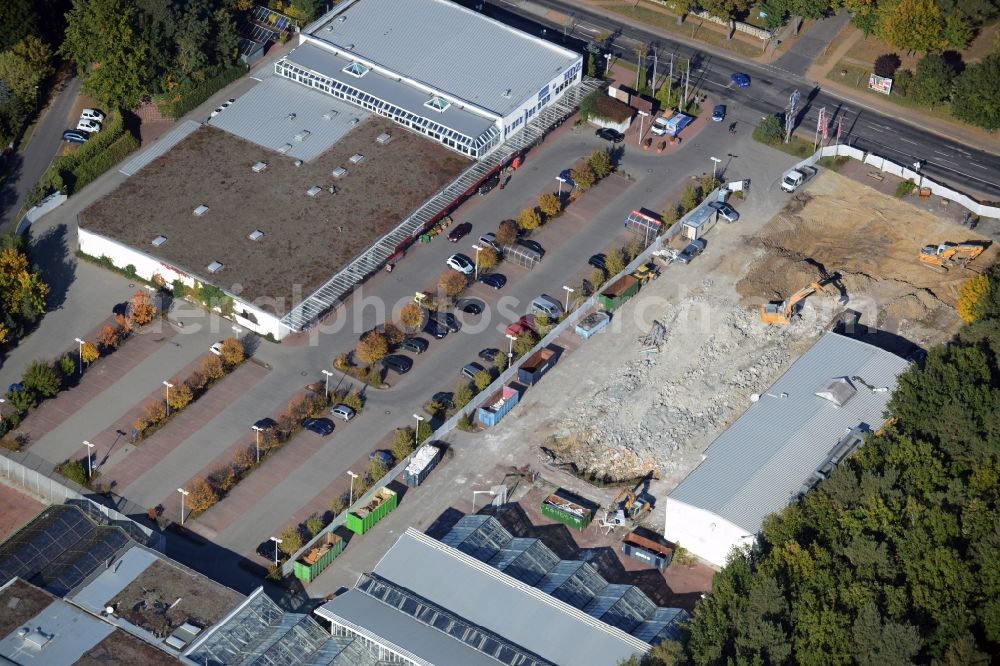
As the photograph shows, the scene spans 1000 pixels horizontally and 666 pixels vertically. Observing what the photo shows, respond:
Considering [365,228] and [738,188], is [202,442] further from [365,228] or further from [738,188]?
[738,188]

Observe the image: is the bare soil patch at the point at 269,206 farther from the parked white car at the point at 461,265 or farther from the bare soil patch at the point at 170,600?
the bare soil patch at the point at 170,600

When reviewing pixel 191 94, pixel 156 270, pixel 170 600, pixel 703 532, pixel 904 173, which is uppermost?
pixel 904 173

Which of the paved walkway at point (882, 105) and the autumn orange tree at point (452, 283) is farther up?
the paved walkway at point (882, 105)

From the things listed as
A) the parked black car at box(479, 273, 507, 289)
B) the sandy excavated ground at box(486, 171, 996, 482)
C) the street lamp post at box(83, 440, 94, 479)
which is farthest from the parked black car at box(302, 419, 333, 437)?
the parked black car at box(479, 273, 507, 289)

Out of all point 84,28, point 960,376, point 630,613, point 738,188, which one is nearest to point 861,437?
point 960,376

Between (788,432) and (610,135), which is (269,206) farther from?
(788,432)

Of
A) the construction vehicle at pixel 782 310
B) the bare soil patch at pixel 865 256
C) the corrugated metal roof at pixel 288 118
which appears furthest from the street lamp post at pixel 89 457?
the construction vehicle at pixel 782 310

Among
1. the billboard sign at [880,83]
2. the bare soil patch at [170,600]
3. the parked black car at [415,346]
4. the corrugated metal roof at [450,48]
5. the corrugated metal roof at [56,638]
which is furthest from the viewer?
the billboard sign at [880,83]

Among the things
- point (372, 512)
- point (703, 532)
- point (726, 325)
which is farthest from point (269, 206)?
point (703, 532)
